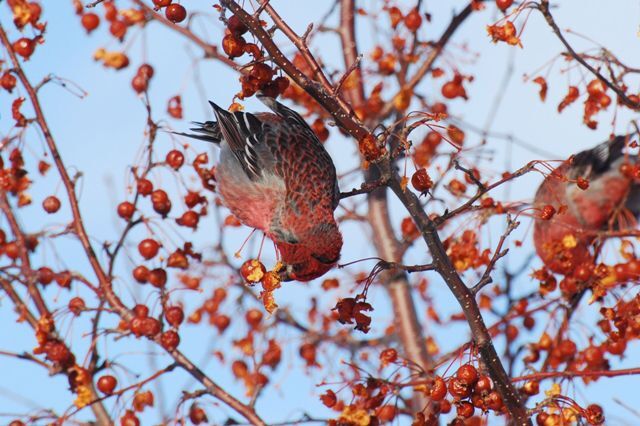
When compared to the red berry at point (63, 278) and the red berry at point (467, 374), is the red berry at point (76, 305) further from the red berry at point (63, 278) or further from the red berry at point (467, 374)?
the red berry at point (467, 374)

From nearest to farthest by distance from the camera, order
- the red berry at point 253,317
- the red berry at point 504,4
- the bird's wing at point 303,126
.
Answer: the red berry at point 504,4 → the bird's wing at point 303,126 → the red berry at point 253,317

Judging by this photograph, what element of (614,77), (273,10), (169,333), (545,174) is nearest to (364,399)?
(169,333)

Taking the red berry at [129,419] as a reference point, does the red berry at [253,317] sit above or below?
above

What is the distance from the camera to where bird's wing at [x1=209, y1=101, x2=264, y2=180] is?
4219 millimetres

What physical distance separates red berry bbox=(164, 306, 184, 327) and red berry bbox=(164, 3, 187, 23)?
1227 millimetres

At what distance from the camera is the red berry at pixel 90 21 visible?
466 centimetres

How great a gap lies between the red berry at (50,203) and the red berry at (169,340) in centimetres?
95

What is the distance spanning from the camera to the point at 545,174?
2670 millimetres

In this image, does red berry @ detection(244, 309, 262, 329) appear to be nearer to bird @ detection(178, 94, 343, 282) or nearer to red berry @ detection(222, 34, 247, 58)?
bird @ detection(178, 94, 343, 282)

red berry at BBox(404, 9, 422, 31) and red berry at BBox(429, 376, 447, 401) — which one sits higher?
red berry at BBox(404, 9, 422, 31)

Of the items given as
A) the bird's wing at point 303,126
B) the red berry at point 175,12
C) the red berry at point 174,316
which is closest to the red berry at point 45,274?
the red berry at point 174,316

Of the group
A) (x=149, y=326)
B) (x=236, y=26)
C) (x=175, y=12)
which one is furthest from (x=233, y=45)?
(x=149, y=326)

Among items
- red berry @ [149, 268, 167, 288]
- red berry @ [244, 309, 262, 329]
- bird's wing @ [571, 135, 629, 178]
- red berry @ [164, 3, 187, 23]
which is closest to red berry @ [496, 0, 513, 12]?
red berry @ [164, 3, 187, 23]

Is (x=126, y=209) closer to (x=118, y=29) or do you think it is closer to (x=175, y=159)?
(x=175, y=159)
